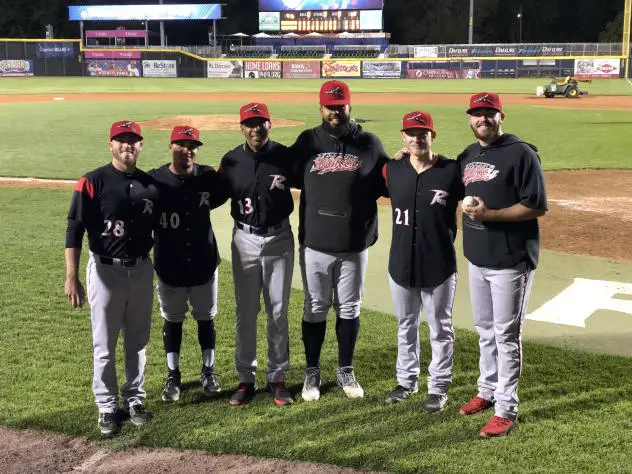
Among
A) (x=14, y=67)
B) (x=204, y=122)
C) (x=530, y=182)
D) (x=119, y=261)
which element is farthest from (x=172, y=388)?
(x=14, y=67)

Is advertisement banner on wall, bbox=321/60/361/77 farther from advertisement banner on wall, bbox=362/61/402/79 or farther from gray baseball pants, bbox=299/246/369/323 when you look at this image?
gray baseball pants, bbox=299/246/369/323

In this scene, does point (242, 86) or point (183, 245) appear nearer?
point (183, 245)

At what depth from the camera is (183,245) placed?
16.2ft

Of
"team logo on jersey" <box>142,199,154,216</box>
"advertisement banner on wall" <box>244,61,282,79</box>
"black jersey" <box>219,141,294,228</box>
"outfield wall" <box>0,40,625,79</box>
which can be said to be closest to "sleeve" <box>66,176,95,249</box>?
"team logo on jersey" <box>142,199,154,216</box>

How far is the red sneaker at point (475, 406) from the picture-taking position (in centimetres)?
478

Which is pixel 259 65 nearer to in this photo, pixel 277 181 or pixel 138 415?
pixel 277 181

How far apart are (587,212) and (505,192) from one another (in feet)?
25.2

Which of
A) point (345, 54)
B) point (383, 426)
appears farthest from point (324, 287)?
point (345, 54)

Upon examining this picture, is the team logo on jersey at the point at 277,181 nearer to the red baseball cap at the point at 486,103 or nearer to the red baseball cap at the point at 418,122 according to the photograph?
the red baseball cap at the point at 418,122

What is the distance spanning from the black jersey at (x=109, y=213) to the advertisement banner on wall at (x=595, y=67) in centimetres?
5522

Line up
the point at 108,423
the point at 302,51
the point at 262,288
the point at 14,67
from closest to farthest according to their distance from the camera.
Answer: the point at 108,423
the point at 262,288
the point at 14,67
the point at 302,51

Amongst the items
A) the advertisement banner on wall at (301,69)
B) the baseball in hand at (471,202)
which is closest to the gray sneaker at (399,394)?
the baseball in hand at (471,202)

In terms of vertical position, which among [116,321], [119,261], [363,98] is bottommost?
[116,321]

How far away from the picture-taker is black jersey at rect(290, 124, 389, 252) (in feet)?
16.1
